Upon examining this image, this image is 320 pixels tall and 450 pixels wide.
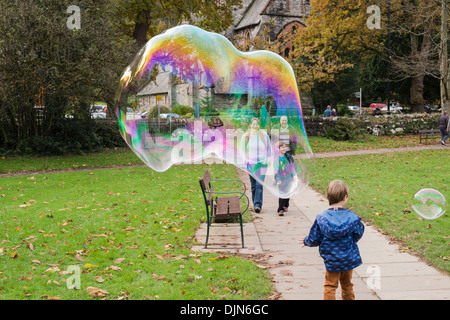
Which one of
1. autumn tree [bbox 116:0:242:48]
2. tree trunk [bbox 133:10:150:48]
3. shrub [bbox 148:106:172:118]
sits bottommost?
shrub [bbox 148:106:172:118]

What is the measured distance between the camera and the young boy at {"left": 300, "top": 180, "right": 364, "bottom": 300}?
167 inches

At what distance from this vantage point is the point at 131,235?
7.54m

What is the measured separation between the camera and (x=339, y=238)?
4262 millimetres

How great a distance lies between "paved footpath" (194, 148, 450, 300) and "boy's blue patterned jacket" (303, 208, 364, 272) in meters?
0.83

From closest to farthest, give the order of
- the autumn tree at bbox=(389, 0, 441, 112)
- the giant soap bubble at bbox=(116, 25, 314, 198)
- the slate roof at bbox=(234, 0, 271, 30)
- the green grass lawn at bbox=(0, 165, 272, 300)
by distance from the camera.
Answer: the green grass lawn at bbox=(0, 165, 272, 300) → the giant soap bubble at bbox=(116, 25, 314, 198) → the autumn tree at bbox=(389, 0, 441, 112) → the slate roof at bbox=(234, 0, 271, 30)

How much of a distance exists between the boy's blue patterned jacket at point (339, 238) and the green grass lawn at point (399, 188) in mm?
2206

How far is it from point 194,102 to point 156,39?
1.22 meters

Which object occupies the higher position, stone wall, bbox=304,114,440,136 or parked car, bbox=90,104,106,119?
parked car, bbox=90,104,106,119

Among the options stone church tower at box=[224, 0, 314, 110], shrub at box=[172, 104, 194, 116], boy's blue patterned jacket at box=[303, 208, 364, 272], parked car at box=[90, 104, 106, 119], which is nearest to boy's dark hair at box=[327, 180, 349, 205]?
boy's blue patterned jacket at box=[303, 208, 364, 272]

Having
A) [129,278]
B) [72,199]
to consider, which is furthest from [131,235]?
[72,199]

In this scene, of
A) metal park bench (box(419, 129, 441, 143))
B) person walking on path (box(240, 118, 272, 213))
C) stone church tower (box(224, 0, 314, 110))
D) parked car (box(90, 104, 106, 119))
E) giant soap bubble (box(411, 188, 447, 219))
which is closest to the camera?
giant soap bubble (box(411, 188, 447, 219))

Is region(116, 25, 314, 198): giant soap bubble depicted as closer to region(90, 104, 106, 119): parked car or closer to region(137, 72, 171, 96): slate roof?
region(137, 72, 171, 96): slate roof

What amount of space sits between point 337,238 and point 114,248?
3769 millimetres

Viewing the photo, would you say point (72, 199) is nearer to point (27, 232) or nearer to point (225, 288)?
point (27, 232)
